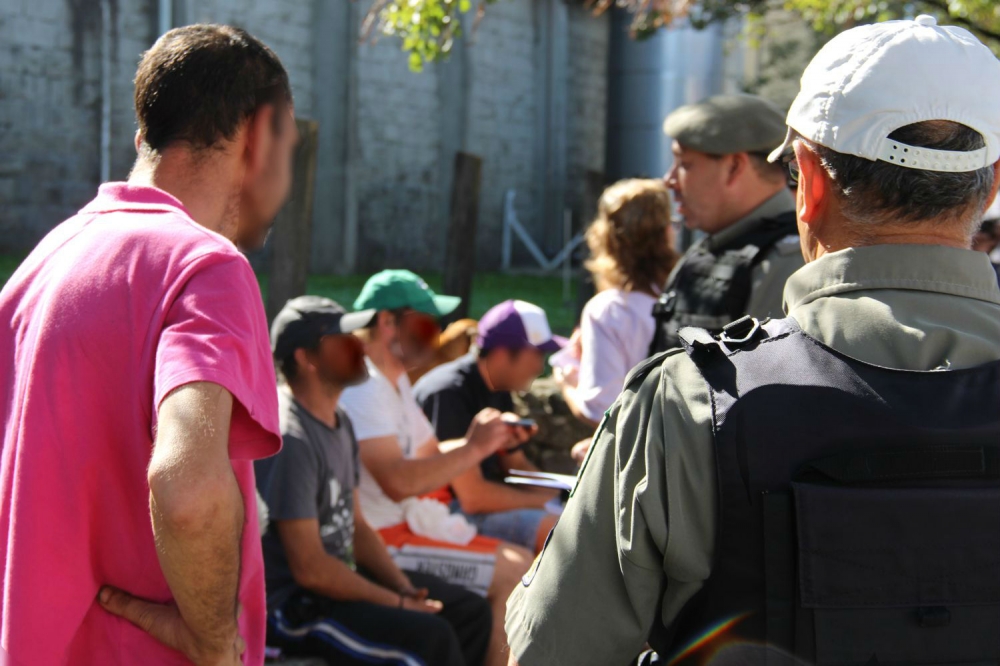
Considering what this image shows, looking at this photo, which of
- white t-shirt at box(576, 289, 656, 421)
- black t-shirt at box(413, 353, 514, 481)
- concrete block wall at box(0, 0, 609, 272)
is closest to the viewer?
white t-shirt at box(576, 289, 656, 421)

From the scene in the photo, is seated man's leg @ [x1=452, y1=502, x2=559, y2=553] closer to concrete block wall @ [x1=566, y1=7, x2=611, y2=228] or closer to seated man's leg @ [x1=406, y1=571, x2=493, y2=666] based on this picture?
seated man's leg @ [x1=406, y1=571, x2=493, y2=666]

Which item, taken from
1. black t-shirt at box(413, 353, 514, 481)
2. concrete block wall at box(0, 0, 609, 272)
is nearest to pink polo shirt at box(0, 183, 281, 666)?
black t-shirt at box(413, 353, 514, 481)

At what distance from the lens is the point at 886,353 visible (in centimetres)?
145

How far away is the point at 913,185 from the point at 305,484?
226 cm

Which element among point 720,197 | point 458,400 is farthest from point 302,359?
point 720,197

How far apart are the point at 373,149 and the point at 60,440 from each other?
12.9 metres

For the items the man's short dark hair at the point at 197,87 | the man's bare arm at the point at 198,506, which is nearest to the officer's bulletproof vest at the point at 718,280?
the man's short dark hair at the point at 197,87

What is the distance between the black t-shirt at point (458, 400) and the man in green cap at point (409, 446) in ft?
0.96

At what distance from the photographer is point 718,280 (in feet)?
9.84

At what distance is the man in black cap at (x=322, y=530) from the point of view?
10.8ft

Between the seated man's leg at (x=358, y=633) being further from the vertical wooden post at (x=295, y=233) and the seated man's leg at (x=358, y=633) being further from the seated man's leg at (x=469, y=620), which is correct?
the vertical wooden post at (x=295, y=233)

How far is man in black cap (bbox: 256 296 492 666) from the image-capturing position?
3.30m

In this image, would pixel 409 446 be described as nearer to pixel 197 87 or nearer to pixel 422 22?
pixel 422 22

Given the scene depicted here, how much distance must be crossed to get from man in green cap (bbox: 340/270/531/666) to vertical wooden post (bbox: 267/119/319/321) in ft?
2.91
